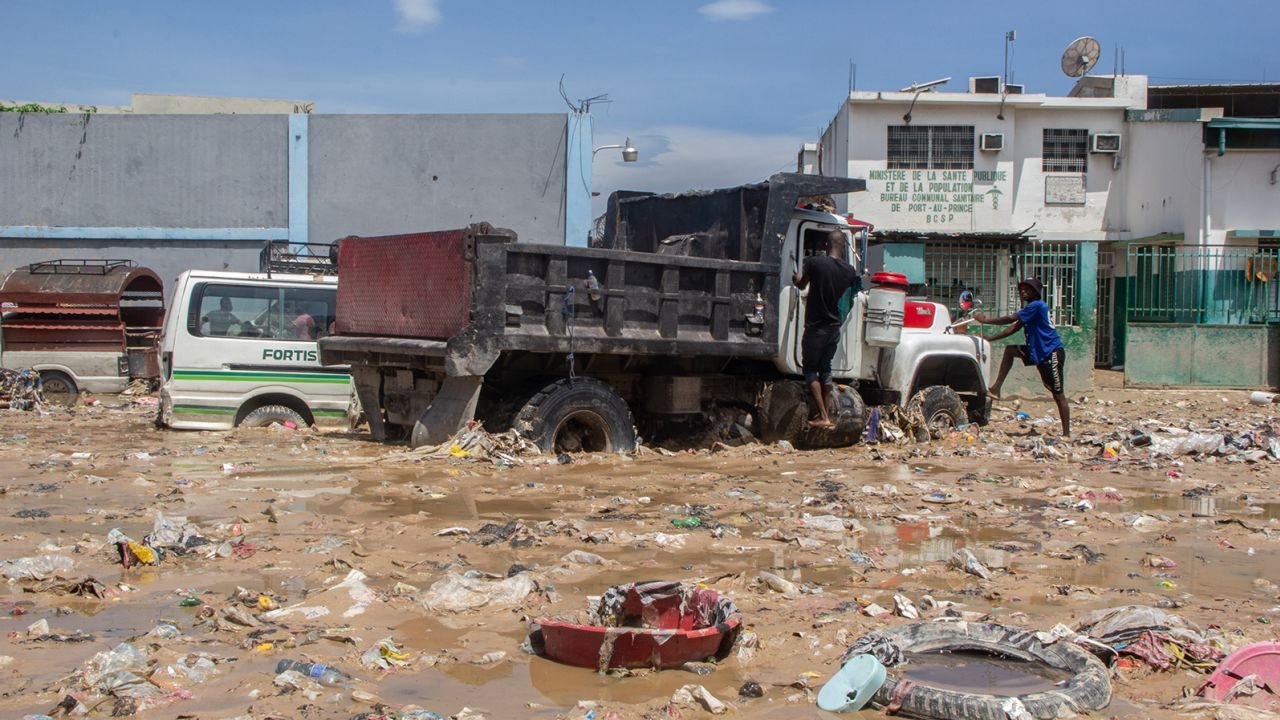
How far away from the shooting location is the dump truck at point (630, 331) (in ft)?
26.4

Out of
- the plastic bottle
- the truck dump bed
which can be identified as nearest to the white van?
the truck dump bed

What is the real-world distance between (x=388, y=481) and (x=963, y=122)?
20.1m

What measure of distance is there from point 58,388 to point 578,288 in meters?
8.83

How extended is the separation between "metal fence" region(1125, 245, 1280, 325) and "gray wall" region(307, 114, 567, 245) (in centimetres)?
1011

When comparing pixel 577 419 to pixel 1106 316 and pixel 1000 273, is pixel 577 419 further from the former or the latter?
pixel 1106 316

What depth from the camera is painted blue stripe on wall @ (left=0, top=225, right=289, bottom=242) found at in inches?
703

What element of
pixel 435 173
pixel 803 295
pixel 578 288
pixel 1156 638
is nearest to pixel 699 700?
pixel 1156 638

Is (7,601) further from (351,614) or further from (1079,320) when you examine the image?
(1079,320)

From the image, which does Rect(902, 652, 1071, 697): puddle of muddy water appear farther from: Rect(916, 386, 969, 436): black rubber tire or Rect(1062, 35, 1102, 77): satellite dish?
Rect(1062, 35, 1102, 77): satellite dish

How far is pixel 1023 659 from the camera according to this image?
385 cm

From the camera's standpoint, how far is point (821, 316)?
31.0 ft

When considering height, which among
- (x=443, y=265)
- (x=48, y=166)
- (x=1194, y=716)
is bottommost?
(x=1194, y=716)

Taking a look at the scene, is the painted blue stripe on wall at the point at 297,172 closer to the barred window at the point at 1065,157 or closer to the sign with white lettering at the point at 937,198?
the sign with white lettering at the point at 937,198

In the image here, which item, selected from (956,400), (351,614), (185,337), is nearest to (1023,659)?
(351,614)
